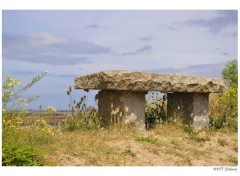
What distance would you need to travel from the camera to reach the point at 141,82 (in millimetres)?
8859

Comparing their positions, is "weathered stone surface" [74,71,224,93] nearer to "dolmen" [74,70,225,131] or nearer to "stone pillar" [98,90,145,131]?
"dolmen" [74,70,225,131]

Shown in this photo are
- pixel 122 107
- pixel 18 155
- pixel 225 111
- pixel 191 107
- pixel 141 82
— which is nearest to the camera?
pixel 18 155

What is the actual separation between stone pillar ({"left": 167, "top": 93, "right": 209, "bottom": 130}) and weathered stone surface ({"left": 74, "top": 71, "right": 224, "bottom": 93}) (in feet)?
1.44

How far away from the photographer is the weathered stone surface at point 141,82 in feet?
28.2

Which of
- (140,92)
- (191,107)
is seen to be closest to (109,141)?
(140,92)

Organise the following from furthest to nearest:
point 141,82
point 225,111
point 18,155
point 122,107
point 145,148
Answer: point 225,111, point 122,107, point 141,82, point 145,148, point 18,155

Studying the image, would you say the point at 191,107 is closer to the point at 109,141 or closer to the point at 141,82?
the point at 141,82

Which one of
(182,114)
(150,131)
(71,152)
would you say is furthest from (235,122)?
(71,152)

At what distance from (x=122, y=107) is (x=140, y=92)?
64 centimetres

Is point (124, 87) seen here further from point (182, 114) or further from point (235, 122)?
point (235, 122)

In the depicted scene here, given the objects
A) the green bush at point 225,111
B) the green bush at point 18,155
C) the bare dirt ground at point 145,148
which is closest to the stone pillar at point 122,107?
the bare dirt ground at point 145,148

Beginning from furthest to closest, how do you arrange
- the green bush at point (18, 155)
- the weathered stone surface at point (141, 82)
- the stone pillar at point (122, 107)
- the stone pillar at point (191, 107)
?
1. the stone pillar at point (191, 107)
2. the stone pillar at point (122, 107)
3. the weathered stone surface at point (141, 82)
4. the green bush at point (18, 155)

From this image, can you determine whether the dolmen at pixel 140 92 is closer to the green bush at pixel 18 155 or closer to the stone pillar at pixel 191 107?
the stone pillar at pixel 191 107
